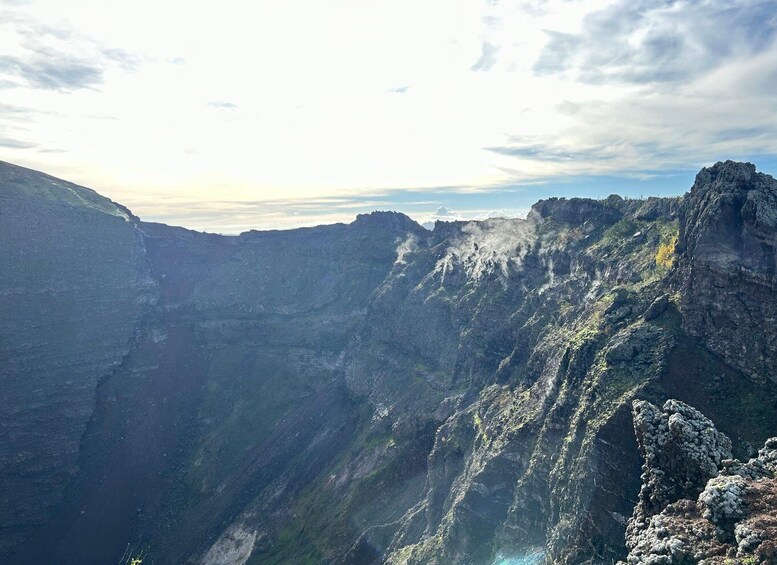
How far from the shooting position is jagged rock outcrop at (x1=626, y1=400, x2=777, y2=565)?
34312 mm

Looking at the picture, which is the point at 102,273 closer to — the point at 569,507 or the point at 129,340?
the point at 129,340

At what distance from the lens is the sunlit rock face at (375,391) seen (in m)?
63.3

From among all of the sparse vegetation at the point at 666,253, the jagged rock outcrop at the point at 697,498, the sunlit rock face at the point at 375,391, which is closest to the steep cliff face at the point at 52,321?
the sunlit rock face at the point at 375,391

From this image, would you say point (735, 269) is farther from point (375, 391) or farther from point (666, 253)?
point (375, 391)

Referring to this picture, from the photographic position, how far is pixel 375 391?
14862 centimetres

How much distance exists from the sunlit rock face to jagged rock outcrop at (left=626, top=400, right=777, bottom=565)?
3.98 ft

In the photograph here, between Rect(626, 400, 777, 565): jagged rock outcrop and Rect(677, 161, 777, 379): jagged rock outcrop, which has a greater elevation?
Rect(677, 161, 777, 379): jagged rock outcrop

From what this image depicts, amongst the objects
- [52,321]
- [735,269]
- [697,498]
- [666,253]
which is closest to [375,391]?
[666,253]

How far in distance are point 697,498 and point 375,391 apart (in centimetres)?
11282

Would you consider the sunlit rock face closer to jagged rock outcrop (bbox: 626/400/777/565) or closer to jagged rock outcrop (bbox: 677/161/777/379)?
jagged rock outcrop (bbox: 677/161/777/379)

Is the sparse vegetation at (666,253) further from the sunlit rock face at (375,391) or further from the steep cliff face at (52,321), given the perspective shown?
the steep cliff face at (52,321)

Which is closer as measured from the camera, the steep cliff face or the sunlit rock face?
the sunlit rock face

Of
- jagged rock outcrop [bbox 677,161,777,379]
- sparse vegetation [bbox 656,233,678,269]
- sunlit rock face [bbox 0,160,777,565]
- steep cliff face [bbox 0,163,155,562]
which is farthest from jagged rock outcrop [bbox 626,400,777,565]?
steep cliff face [bbox 0,163,155,562]

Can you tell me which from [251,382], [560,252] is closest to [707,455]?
[560,252]
